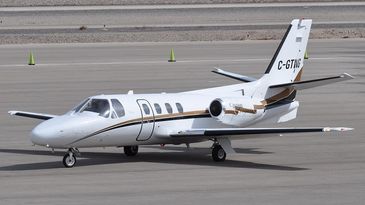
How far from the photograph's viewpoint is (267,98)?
87.2 ft

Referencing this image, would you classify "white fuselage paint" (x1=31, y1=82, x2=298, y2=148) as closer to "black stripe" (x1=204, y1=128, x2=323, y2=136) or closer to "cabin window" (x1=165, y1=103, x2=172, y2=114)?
"cabin window" (x1=165, y1=103, x2=172, y2=114)

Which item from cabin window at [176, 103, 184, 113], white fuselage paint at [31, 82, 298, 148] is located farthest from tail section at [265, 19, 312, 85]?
cabin window at [176, 103, 184, 113]

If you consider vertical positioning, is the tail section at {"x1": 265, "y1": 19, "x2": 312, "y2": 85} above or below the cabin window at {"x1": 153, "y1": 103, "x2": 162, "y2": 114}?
above

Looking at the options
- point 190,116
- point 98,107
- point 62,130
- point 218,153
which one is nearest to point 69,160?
point 62,130

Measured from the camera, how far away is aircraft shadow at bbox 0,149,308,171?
23.8 metres

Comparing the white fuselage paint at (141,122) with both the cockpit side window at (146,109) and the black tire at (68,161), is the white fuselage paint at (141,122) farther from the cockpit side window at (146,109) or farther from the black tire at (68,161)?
the black tire at (68,161)

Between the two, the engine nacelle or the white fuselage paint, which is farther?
the engine nacelle

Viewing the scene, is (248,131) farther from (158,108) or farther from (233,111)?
(158,108)

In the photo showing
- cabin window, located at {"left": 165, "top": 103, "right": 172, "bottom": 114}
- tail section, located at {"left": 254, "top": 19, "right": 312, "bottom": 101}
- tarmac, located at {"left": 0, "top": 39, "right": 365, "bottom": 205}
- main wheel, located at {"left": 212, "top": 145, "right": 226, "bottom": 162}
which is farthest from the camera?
tail section, located at {"left": 254, "top": 19, "right": 312, "bottom": 101}

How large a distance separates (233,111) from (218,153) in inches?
52.0

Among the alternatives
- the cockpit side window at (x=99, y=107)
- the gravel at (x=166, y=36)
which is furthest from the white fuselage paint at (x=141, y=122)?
the gravel at (x=166, y=36)

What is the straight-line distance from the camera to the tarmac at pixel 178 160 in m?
20.0

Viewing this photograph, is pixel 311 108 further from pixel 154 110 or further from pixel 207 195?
pixel 207 195

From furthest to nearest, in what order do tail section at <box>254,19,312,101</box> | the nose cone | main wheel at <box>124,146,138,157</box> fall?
1. tail section at <box>254,19,312,101</box>
2. main wheel at <box>124,146,138,157</box>
3. the nose cone
